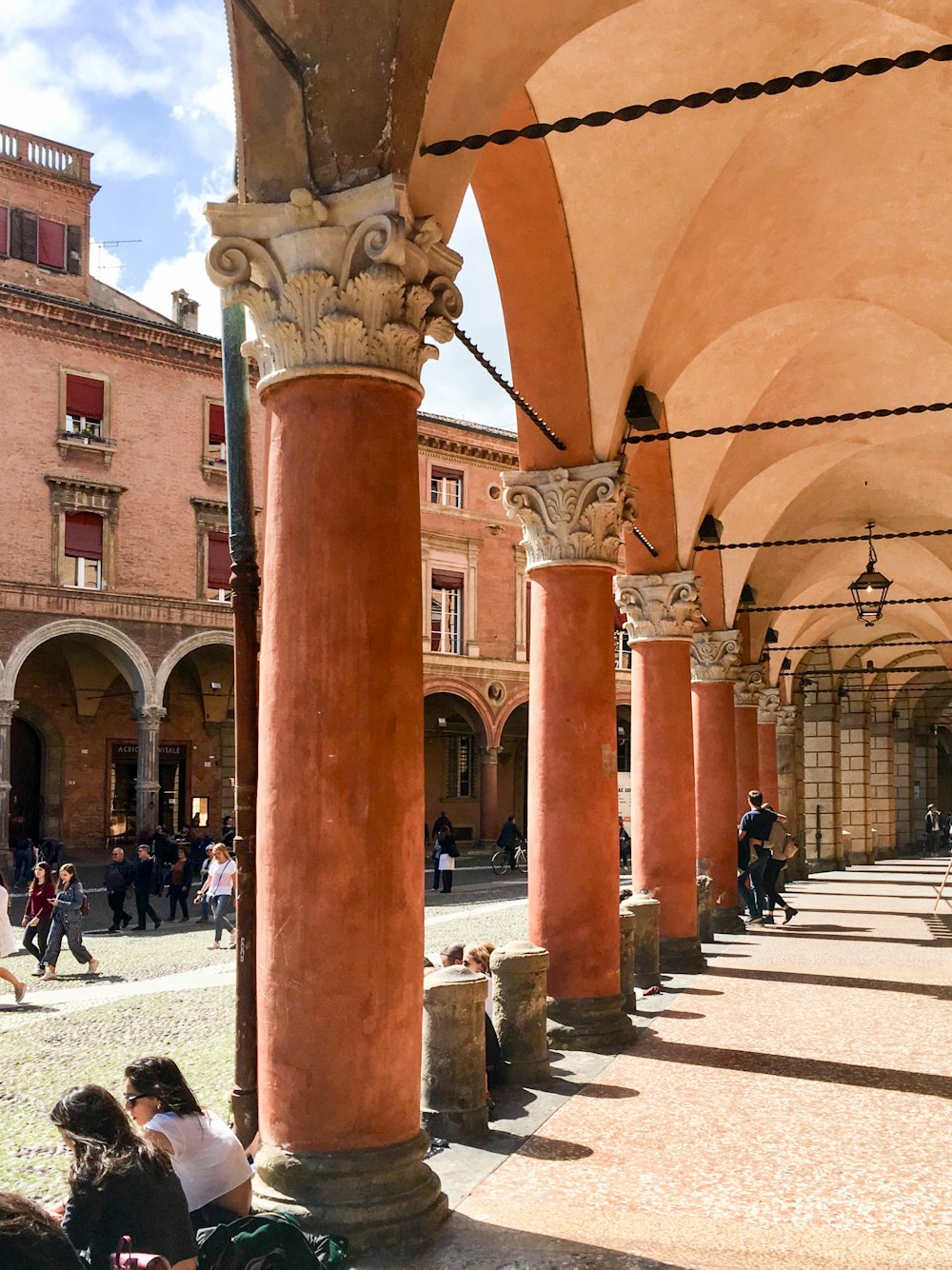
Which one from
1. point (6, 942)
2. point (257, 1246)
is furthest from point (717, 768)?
point (257, 1246)

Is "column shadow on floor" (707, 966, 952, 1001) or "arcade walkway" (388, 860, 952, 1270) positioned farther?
"column shadow on floor" (707, 966, 952, 1001)

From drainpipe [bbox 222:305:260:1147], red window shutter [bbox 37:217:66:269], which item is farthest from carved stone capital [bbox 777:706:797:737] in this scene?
drainpipe [bbox 222:305:260:1147]

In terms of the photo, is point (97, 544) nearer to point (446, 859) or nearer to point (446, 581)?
point (446, 581)

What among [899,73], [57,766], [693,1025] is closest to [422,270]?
[899,73]

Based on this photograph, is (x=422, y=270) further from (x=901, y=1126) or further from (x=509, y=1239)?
(x=901, y=1126)

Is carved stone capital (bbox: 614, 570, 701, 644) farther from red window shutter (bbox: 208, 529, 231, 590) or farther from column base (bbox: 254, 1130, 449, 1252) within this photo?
red window shutter (bbox: 208, 529, 231, 590)

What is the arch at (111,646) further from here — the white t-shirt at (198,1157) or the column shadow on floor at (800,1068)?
the white t-shirt at (198,1157)

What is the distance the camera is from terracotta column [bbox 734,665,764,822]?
786 inches

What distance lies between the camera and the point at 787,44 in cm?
782

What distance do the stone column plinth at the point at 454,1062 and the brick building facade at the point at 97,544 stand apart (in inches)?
769

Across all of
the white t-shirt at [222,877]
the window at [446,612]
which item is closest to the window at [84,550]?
the window at [446,612]

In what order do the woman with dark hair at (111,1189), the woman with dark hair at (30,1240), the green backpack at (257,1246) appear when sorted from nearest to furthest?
the woman with dark hair at (30,1240) → the woman with dark hair at (111,1189) → the green backpack at (257,1246)

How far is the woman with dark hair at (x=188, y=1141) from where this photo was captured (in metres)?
3.95

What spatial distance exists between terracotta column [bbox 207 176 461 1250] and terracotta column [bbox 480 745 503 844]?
2989cm
